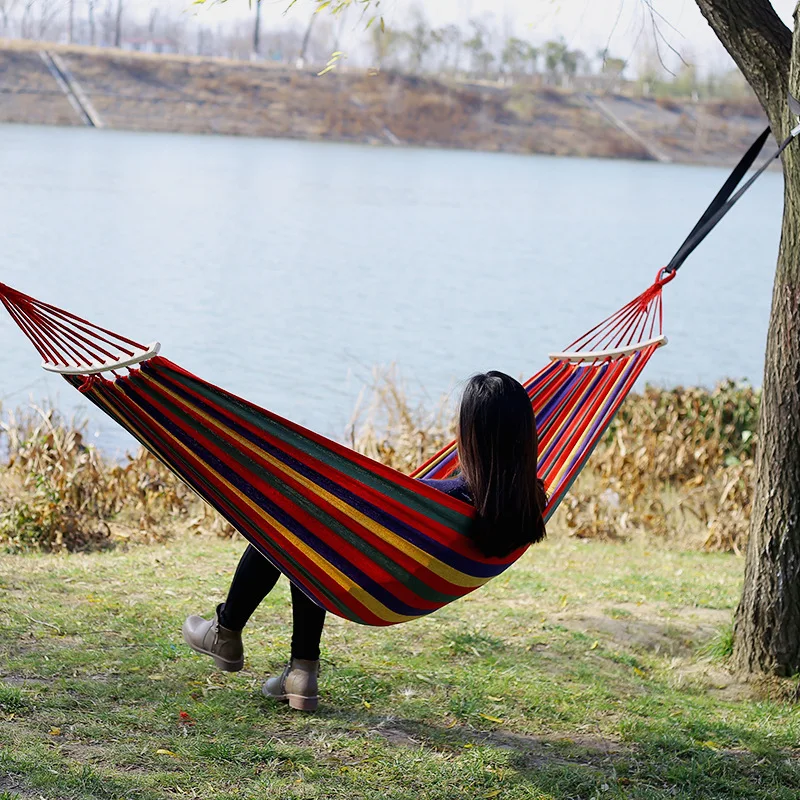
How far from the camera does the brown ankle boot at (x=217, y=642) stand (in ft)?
7.13

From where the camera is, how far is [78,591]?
3.01 metres

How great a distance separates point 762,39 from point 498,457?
128 cm

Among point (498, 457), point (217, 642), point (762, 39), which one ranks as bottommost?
point (217, 642)

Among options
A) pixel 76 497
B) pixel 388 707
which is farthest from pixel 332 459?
pixel 76 497

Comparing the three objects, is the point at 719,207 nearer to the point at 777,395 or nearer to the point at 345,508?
the point at 777,395

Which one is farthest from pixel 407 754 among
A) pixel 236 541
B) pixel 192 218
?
pixel 192 218

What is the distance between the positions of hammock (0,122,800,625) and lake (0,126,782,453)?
12.9 feet

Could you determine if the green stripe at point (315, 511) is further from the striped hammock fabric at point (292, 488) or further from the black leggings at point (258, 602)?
the black leggings at point (258, 602)

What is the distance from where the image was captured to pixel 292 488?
1932 mm

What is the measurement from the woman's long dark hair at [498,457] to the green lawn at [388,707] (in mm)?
456

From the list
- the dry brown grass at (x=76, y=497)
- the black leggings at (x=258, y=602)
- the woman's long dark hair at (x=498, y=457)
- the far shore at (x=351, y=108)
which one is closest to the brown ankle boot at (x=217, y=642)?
the black leggings at (x=258, y=602)

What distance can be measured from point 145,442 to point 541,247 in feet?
68.9

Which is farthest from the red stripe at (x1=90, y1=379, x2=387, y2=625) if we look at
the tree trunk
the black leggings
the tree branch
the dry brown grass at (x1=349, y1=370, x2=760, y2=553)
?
the dry brown grass at (x1=349, y1=370, x2=760, y2=553)

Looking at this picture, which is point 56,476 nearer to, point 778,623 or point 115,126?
A: point 778,623
